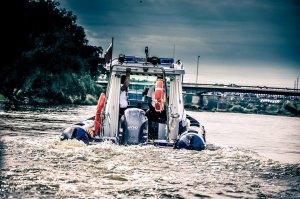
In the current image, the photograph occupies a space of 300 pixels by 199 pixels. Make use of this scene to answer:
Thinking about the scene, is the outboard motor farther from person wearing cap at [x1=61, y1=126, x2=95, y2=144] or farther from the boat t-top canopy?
person wearing cap at [x1=61, y1=126, x2=95, y2=144]

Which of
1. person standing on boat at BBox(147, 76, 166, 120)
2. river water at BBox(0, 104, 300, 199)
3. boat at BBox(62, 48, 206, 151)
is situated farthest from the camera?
person standing on boat at BBox(147, 76, 166, 120)

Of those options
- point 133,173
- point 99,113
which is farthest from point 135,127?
point 133,173

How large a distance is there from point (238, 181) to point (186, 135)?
4.13 metres

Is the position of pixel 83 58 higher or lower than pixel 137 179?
higher

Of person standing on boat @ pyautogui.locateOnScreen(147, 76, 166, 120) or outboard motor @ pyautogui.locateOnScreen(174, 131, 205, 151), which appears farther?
person standing on boat @ pyautogui.locateOnScreen(147, 76, 166, 120)

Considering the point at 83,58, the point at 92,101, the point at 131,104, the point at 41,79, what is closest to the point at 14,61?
the point at 41,79

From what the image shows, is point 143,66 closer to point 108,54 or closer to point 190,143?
point 108,54

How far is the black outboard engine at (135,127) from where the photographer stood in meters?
12.9

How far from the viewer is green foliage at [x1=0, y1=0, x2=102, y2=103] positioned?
48969 millimetres

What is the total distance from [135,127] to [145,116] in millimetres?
556

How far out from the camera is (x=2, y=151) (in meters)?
10.8

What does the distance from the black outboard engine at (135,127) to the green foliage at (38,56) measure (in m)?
37.4

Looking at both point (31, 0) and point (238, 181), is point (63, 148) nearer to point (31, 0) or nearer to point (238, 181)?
point (238, 181)

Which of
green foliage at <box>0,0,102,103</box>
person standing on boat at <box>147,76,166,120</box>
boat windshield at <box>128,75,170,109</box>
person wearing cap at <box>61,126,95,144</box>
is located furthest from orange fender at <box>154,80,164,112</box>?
green foliage at <box>0,0,102,103</box>
